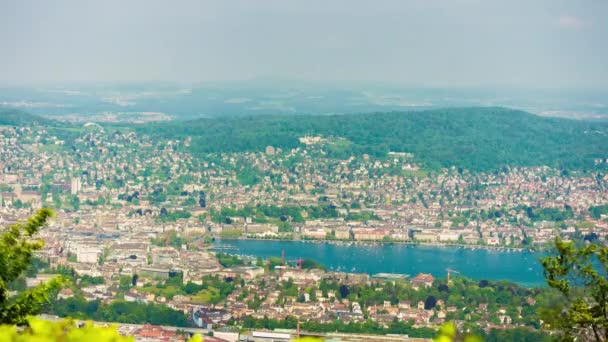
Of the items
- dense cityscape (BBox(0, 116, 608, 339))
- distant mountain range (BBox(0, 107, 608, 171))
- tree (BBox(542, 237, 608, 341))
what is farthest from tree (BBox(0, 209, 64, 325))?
distant mountain range (BBox(0, 107, 608, 171))

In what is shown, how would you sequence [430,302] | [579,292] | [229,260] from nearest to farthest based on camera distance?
[579,292] → [430,302] → [229,260]

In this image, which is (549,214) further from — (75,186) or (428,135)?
(75,186)

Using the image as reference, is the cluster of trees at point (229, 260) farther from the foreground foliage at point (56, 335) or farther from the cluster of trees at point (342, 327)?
the foreground foliage at point (56, 335)

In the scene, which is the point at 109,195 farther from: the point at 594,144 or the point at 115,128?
the point at 594,144

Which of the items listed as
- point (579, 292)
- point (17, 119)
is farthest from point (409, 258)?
point (17, 119)

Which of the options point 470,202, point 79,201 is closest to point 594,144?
point 470,202

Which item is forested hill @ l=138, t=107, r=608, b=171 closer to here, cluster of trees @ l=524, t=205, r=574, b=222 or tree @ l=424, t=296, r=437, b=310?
cluster of trees @ l=524, t=205, r=574, b=222
